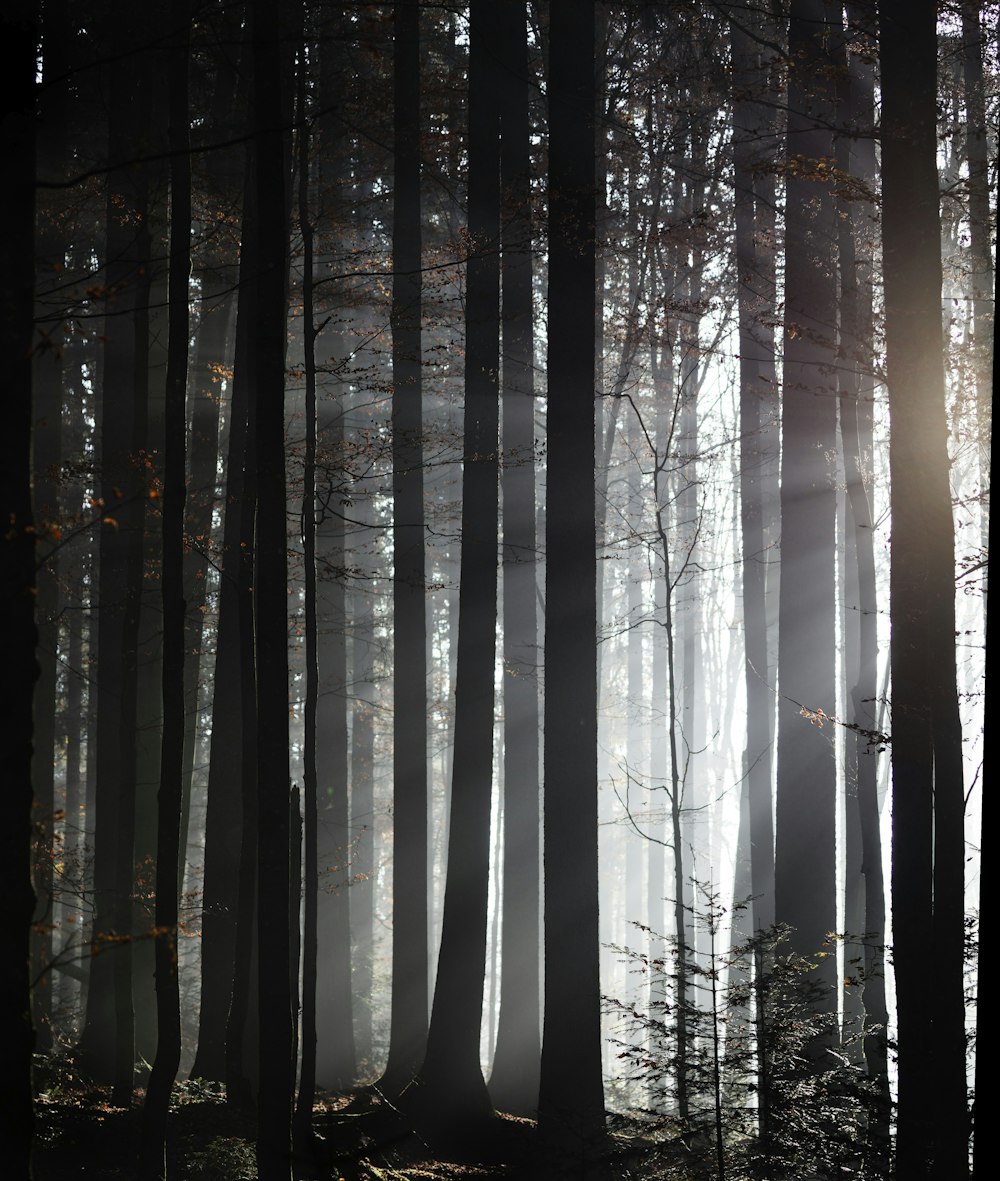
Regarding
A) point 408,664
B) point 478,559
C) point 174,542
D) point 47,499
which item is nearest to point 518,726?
point 408,664

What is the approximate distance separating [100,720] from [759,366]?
10423 mm

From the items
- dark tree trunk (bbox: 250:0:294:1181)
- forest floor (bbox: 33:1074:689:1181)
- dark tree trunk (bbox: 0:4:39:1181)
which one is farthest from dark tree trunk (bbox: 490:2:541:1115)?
dark tree trunk (bbox: 0:4:39:1181)

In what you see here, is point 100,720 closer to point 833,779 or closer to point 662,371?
point 833,779

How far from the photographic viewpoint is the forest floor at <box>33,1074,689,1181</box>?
8.22 metres

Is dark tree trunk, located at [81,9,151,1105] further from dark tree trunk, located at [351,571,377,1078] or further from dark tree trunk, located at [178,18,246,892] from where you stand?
dark tree trunk, located at [351,571,377,1078]

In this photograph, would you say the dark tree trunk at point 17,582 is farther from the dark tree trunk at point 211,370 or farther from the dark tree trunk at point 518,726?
the dark tree trunk at point 518,726

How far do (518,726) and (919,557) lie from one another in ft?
23.4

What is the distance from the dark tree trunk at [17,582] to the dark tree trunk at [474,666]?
18.1 ft

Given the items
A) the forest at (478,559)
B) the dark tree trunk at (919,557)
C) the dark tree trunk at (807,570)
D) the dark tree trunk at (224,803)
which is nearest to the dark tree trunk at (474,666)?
the forest at (478,559)

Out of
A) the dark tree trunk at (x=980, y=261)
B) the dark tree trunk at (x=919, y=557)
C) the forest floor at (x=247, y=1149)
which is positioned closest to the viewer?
the dark tree trunk at (x=919, y=557)

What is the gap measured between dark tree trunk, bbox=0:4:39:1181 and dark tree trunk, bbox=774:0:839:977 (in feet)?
25.2

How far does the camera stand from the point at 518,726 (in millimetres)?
13312

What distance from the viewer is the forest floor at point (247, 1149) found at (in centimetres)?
822

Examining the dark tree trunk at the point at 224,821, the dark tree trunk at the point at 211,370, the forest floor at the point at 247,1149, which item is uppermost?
the dark tree trunk at the point at 211,370
